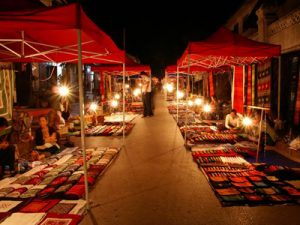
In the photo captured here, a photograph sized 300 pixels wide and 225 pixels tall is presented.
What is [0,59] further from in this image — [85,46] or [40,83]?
[40,83]

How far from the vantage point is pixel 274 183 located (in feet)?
18.5

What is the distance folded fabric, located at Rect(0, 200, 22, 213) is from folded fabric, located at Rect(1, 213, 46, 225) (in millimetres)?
287

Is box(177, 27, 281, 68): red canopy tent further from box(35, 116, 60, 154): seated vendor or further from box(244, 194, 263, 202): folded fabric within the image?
box(35, 116, 60, 154): seated vendor

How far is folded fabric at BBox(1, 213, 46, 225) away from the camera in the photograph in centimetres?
421

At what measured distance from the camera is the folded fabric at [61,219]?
4199 millimetres

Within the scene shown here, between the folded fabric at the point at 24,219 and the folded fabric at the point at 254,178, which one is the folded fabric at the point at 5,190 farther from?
the folded fabric at the point at 254,178

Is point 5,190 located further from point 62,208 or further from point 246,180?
point 246,180

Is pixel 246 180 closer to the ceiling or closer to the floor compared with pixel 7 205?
closer to the ceiling

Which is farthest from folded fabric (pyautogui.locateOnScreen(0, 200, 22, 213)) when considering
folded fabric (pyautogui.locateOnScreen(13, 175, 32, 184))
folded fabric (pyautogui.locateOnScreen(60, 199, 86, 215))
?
folded fabric (pyautogui.locateOnScreen(13, 175, 32, 184))

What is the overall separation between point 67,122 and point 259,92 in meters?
7.80

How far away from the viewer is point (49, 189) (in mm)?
5422

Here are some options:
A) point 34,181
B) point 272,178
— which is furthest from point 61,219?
point 272,178

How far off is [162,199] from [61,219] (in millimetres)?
1756

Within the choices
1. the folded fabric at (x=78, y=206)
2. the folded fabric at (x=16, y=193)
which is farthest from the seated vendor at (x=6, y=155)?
the folded fabric at (x=78, y=206)
